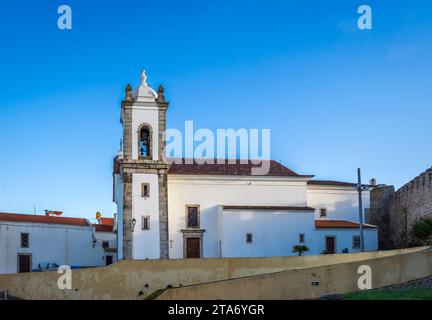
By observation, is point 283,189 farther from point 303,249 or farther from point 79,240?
point 79,240

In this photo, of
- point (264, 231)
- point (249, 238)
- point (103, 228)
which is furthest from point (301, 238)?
point (103, 228)

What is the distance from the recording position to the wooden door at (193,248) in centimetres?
3506

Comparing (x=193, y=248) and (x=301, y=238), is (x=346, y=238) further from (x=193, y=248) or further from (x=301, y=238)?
(x=193, y=248)

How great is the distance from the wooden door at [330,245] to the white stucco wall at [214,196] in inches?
101

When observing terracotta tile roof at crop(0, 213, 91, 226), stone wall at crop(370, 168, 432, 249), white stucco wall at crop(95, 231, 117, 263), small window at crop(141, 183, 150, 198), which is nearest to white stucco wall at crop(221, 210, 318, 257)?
small window at crop(141, 183, 150, 198)

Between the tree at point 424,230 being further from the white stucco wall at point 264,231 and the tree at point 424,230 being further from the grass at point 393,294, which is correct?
the white stucco wall at point 264,231

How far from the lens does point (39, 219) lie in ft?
138

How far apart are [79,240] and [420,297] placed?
101ft

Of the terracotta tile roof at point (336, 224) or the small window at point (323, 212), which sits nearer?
the terracotta tile roof at point (336, 224)

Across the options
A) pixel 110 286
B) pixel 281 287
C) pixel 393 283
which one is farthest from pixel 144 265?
pixel 393 283

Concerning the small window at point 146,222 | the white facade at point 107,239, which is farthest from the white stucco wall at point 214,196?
the white facade at point 107,239

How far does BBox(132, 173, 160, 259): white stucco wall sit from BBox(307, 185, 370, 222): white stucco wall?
987cm

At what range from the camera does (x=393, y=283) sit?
1939 cm
